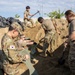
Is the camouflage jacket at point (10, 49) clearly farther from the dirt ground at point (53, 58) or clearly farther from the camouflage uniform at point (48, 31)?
the camouflage uniform at point (48, 31)

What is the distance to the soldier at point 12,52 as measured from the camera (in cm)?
645

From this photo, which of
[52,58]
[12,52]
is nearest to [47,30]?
[52,58]

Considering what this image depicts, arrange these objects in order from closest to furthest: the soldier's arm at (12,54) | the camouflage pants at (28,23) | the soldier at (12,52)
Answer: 1. the soldier at (12,52)
2. the soldier's arm at (12,54)
3. the camouflage pants at (28,23)

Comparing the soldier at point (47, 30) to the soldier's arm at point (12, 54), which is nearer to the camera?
the soldier's arm at point (12, 54)

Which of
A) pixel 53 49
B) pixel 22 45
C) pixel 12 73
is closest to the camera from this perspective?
pixel 12 73

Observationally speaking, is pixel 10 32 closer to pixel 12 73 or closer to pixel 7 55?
pixel 7 55

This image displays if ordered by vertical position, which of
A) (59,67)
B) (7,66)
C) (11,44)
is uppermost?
(11,44)

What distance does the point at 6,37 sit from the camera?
21.5 feet

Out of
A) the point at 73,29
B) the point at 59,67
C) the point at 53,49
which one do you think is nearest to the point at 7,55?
the point at 73,29

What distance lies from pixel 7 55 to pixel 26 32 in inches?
379

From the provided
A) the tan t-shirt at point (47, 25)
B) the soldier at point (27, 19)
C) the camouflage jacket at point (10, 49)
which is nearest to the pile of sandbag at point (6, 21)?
the soldier at point (27, 19)

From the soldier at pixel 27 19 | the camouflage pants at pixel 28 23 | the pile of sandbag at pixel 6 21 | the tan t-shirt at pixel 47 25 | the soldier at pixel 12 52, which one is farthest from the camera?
the camouflage pants at pixel 28 23

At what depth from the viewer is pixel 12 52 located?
21.6 feet

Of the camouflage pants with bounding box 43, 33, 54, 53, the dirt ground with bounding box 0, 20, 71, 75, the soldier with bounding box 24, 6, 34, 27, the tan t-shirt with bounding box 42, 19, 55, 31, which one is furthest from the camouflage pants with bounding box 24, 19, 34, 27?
the tan t-shirt with bounding box 42, 19, 55, 31
